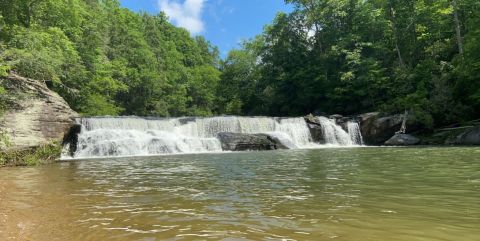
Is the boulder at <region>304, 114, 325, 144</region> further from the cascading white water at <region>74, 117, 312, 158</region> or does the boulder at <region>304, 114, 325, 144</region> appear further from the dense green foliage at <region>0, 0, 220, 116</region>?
the dense green foliage at <region>0, 0, 220, 116</region>

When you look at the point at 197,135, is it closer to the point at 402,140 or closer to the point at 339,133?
the point at 339,133

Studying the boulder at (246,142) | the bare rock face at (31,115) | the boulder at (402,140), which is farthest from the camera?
the boulder at (402,140)

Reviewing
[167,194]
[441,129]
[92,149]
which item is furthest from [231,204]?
[441,129]

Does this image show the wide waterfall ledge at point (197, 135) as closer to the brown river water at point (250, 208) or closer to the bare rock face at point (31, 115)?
the bare rock face at point (31, 115)

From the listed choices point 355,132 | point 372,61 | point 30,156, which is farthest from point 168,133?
point 372,61

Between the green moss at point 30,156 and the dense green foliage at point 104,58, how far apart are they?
315 centimetres

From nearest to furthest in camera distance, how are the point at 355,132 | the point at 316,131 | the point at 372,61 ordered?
the point at 316,131, the point at 355,132, the point at 372,61

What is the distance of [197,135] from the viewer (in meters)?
24.6

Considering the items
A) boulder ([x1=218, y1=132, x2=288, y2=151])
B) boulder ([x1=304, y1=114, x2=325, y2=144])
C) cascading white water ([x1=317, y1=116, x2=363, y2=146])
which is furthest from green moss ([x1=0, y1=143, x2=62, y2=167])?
cascading white water ([x1=317, y1=116, x2=363, y2=146])

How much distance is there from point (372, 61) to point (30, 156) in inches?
1075

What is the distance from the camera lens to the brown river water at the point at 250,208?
4230 millimetres

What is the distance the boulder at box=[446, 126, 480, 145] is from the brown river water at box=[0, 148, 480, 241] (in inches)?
555

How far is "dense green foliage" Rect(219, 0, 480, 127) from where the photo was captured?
85.1 feet

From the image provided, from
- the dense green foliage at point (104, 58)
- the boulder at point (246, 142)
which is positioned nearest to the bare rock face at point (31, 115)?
the dense green foliage at point (104, 58)
